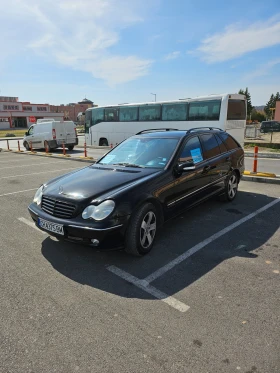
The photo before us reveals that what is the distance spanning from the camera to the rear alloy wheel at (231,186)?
19.6ft

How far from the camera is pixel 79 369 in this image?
81.4 inches

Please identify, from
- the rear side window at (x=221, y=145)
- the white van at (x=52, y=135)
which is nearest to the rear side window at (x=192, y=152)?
the rear side window at (x=221, y=145)

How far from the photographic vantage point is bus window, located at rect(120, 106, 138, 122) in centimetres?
1917

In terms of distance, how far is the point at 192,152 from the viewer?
193 inches

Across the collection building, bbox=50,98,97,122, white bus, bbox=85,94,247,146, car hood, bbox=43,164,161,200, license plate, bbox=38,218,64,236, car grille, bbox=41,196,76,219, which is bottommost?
license plate, bbox=38,218,64,236

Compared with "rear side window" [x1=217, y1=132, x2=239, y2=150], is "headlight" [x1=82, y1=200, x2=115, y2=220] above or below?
below

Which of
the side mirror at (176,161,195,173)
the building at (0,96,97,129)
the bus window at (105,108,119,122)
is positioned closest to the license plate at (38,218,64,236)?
the side mirror at (176,161,195,173)

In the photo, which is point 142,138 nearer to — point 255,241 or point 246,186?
point 255,241

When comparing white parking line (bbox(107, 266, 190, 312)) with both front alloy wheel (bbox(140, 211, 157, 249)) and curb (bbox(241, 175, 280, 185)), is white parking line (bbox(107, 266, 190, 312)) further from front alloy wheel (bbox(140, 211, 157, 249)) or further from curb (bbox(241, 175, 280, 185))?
curb (bbox(241, 175, 280, 185))

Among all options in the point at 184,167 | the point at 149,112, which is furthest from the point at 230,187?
the point at 149,112

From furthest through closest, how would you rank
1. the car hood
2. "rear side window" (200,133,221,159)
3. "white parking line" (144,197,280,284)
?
"rear side window" (200,133,221,159) < the car hood < "white parking line" (144,197,280,284)

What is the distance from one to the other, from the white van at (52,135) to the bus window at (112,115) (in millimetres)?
2600

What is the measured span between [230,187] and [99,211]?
366 centimetres

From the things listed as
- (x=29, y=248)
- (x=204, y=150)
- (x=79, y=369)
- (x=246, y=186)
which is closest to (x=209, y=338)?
(x=79, y=369)
